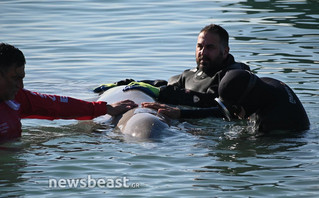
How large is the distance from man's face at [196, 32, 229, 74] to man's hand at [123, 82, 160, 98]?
637 millimetres

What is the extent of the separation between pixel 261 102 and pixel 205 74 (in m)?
1.85

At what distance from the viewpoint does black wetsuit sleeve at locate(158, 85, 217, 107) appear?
27.3ft

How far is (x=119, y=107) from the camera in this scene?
7547mm

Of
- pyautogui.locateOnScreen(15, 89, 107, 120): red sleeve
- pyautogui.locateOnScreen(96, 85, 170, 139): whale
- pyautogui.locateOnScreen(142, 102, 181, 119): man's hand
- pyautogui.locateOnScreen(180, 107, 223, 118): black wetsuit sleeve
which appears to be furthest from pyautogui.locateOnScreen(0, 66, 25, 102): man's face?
pyautogui.locateOnScreen(180, 107, 223, 118): black wetsuit sleeve

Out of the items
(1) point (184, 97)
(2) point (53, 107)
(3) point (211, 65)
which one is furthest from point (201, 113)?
(2) point (53, 107)

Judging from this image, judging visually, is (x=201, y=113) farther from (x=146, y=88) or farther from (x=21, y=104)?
(x=21, y=104)

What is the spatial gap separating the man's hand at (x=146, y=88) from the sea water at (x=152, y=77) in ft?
2.55

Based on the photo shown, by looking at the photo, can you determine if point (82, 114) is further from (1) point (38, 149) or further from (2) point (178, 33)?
(2) point (178, 33)

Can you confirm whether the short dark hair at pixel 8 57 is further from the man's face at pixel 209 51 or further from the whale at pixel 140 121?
the man's face at pixel 209 51

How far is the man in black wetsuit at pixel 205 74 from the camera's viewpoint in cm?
838

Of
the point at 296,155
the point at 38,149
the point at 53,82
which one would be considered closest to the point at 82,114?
the point at 38,149

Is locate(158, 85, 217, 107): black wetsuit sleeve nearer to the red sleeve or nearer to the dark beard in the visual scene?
the dark beard

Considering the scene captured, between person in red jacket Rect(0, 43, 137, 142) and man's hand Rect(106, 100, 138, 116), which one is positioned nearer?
person in red jacket Rect(0, 43, 137, 142)

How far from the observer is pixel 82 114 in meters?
7.21
